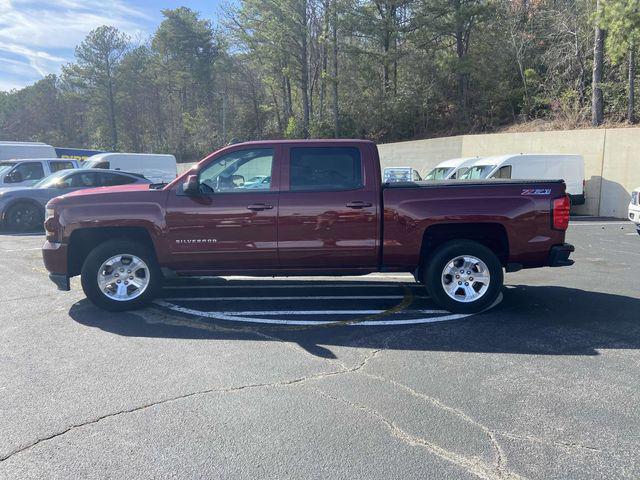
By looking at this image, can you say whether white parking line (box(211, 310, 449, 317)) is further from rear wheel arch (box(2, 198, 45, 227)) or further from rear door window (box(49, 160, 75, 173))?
rear door window (box(49, 160, 75, 173))

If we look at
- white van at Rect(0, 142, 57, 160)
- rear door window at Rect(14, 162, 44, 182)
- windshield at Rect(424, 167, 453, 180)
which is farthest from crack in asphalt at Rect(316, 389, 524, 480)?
white van at Rect(0, 142, 57, 160)

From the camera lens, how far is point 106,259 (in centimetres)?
571

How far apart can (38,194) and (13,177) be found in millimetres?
2178

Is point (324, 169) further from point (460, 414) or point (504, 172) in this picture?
point (504, 172)

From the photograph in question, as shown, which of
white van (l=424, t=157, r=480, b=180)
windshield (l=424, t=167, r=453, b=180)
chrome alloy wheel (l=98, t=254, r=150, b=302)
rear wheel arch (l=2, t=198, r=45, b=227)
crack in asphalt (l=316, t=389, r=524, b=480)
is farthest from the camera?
windshield (l=424, t=167, r=453, b=180)

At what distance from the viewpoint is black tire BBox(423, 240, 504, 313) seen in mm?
5590

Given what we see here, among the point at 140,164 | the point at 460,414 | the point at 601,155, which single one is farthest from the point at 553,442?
the point at 601,155

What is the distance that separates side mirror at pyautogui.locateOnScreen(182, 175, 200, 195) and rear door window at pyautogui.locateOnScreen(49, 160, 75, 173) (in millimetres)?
11980

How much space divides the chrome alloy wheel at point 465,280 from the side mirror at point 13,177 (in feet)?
44.8

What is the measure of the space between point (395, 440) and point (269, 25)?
35554mm

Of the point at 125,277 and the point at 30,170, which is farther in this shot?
the point at 30,170

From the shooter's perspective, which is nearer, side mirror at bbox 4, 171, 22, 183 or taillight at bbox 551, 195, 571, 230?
taillight at bbox 551, 195, 571, 230

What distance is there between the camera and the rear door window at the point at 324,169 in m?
5.61

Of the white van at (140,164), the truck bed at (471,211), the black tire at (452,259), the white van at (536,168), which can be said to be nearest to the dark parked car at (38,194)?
the white van at (140,164)
